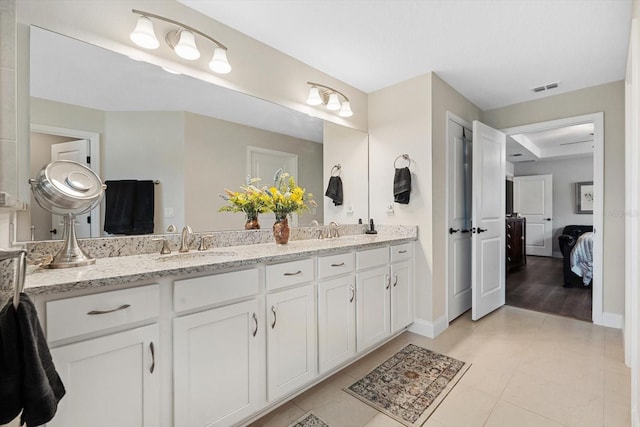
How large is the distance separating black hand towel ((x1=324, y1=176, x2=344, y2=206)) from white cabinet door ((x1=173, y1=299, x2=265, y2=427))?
Answer: 1.58 meters

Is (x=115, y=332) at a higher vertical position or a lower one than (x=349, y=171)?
lower

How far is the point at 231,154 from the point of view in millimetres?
2068

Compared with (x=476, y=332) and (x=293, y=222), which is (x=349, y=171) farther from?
(x=476, y=332)

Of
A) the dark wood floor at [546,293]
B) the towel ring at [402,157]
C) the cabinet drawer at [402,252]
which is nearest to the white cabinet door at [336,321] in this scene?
the cabinet drawer at [402,252]

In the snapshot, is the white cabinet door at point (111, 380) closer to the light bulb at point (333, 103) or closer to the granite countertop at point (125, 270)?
the granite countertop at point (125, 270)

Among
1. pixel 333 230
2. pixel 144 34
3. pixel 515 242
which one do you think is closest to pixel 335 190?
pixel 333 230

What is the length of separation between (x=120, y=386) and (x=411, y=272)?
2.24m

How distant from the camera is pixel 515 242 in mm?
5469

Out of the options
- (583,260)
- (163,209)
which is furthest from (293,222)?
(583,260)

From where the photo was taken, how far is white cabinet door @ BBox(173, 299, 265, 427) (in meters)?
1.23

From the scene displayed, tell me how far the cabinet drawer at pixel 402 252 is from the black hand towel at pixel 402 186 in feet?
1.40

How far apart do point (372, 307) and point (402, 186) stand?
1.15 m

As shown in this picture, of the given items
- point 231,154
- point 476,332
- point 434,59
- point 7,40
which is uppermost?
point 434,59

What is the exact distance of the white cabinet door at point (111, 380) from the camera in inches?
38.7
